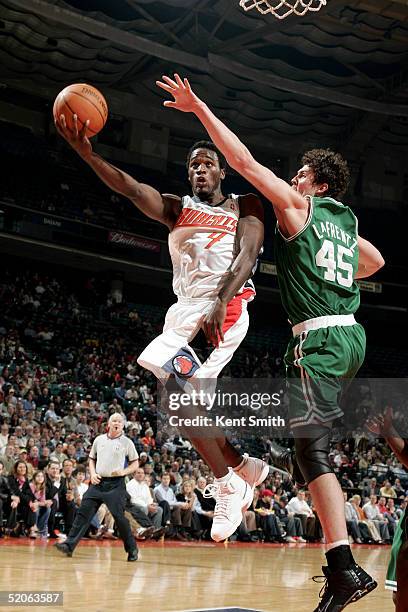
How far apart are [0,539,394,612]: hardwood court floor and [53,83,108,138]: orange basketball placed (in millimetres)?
3133

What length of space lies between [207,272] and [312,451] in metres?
1.20

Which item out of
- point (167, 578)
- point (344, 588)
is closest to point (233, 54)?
point (167, 578)

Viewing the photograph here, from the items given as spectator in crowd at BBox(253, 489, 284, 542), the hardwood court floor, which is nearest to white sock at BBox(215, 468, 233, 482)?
the hardwood court floor

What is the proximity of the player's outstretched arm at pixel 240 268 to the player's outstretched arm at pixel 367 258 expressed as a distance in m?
0.60

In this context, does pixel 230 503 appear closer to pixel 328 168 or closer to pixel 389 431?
pixel 389 431

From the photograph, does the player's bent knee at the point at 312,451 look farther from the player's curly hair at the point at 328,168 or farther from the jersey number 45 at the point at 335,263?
the player's curly hair at the point at 328,168

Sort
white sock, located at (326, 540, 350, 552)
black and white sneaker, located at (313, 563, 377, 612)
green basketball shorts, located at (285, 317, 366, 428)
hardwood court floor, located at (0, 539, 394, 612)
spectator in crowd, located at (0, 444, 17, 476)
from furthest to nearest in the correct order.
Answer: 1. spectator in crowd, located at (0, 444, 17, 476)
2. hardwood court floor, located at (0, 539, 394, 612)
3. green basketball shorts, located at (285, 317, 366, 428)
4. white sock, located at (326, 540, 350, 552)
5. black and white sneaker, located at (313, 563, 377, 612)

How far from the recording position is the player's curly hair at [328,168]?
164 inches

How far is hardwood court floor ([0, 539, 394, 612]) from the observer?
6098mm

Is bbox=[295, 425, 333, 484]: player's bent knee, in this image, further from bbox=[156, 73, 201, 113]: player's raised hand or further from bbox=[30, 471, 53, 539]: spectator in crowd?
bbox=[30, 471, 53, 539]: spectator in crowd

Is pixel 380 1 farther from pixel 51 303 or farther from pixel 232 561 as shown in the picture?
pixel 232 561

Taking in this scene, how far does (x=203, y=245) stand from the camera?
434cm

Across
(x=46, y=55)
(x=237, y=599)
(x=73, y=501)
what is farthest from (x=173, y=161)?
(x=237, y=599)

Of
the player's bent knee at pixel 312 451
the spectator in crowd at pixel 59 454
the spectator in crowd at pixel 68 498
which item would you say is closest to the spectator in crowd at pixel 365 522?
the spectator in crowd at pixel 59 454
